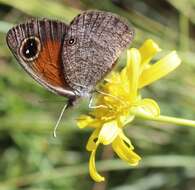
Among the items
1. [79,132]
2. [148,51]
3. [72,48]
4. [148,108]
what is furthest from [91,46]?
[79,132]

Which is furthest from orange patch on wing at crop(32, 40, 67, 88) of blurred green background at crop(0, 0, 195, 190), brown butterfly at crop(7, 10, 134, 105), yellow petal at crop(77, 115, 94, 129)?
blurred green background at crop(0, 0, 195, 190)

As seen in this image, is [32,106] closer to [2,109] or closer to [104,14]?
[2,109]

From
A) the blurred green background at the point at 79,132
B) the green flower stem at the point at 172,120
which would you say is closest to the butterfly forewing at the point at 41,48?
the green flower stem at the point at 172,120

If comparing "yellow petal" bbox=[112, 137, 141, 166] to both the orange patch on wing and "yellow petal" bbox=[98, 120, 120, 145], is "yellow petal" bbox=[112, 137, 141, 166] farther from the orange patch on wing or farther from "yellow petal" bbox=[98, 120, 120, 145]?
the orange patch on wing

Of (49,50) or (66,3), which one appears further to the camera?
(66,3)

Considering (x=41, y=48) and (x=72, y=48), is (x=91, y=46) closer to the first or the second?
A: (x=72, y=48)

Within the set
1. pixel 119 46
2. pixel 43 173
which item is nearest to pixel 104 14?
pixel 119 46

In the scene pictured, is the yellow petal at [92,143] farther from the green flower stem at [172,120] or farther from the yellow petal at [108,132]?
the green flower stem at [172,120]
